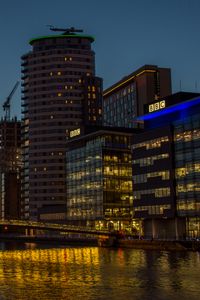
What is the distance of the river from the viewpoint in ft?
220

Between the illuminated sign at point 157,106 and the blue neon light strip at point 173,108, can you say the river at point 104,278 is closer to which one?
the blue neon light strip at point 173,108

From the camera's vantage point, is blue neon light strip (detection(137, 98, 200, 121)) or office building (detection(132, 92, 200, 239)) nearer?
office building (detection(132, 92, 200, 239))

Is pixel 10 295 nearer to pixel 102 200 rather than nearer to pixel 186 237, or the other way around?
pixel 186 237

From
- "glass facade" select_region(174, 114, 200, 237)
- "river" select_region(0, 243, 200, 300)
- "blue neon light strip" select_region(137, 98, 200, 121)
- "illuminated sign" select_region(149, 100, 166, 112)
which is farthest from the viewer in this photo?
"illuminated sign" select_region(149, 100, 166, 112)

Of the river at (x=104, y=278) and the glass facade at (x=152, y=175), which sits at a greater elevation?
the glass facade at (x=152, y=175)

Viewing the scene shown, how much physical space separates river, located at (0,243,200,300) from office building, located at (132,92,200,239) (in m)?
34.6

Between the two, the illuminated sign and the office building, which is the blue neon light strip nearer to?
the office building

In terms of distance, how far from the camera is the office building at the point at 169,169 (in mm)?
148125

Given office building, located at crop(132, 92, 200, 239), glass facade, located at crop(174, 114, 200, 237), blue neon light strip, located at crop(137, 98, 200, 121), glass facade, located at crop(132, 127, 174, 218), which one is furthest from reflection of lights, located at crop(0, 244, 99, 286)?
blue neon light strip, located at crop(137, 98, 200, 121)

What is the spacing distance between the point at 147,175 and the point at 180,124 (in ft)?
62.3

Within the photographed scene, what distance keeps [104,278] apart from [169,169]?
76.2m

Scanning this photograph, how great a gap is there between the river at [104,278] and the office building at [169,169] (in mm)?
34596

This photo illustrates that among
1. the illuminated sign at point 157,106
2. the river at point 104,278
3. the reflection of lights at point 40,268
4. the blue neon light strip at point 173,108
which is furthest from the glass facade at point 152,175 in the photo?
the reflection of lights at point 40,268

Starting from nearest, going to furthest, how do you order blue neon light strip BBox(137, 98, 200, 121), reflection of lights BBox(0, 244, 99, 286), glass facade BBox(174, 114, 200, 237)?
1. reflection of lights BBox(0, 244, 99, 286)
2. glass facade BBox(174, 114, 200, 237)
3. blue neon light strip BBox(137, 98, 200, 121)
